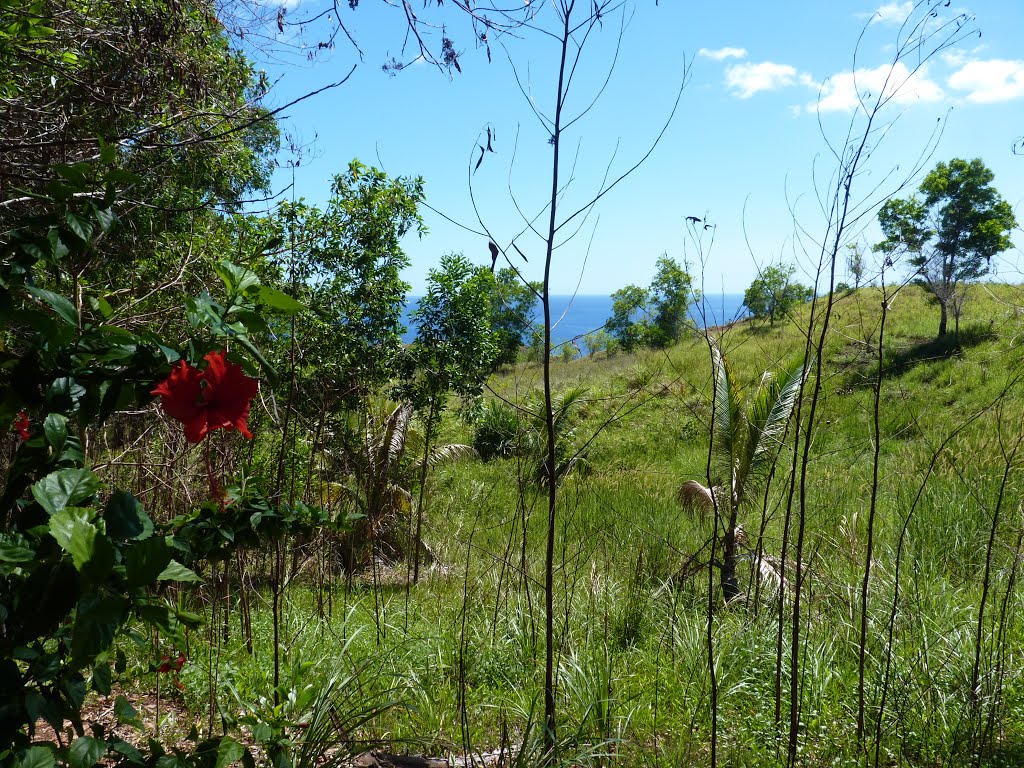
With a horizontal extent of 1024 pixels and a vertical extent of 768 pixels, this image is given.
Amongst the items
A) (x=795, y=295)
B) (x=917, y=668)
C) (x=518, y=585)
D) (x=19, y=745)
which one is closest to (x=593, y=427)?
(x=518, y=585)

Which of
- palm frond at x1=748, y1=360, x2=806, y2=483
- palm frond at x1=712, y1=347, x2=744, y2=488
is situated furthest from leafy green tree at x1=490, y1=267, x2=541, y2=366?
palm frond at x1=748, y1=360, x2=806, y2=483

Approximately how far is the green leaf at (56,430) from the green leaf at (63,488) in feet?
0.16

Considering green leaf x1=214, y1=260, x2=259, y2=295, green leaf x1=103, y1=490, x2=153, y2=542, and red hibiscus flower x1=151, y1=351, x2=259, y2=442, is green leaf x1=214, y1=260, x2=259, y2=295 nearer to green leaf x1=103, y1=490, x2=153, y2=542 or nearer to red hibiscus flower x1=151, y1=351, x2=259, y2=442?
red hibiscus flower x1=151, y1=351, x2=259, y2=442

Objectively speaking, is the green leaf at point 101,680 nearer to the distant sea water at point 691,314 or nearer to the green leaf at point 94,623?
the green leaf at point 94,623

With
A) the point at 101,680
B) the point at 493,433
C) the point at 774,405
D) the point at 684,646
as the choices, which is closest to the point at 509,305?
the point at 774,405

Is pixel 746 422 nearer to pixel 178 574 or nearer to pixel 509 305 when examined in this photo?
pixel 509 305

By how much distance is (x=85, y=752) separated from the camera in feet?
3.27

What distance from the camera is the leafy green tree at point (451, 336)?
733 cm

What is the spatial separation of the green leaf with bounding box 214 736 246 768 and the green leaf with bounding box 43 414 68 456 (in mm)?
586

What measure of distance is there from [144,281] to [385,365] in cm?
297

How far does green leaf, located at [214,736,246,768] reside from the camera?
45.4 inches

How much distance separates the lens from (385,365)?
285 inches

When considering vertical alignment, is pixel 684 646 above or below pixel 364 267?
below

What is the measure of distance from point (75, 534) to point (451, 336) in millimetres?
6596
